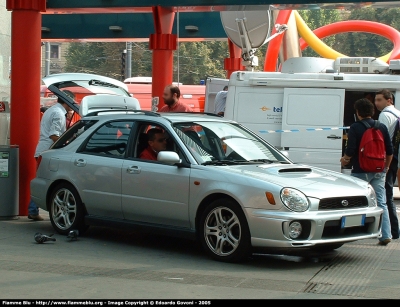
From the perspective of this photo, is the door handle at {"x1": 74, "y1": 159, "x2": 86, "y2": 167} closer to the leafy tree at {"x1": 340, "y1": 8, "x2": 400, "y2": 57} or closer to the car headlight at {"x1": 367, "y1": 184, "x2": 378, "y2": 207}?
the car headlight at {"x1": 367, "y1": 184, "x2": 378, "y2": 207}

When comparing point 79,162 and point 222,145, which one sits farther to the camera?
point 79,162

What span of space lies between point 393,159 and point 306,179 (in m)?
2.31

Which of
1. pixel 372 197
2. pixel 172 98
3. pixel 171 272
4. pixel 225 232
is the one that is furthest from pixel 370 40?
pixel 171 272

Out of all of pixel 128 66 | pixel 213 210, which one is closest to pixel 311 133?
pixel 213 210

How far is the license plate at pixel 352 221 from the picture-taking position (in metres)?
8.44

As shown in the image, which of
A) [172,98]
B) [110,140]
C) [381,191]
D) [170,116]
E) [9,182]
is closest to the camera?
[170,116]

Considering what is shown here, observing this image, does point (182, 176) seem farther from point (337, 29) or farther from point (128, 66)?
point (128, 66)

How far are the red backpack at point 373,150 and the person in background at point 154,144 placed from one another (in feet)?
8.06

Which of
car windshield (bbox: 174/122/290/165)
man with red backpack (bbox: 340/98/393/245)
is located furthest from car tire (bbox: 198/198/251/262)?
man with red backpack (bbox: 340/98/393/245)

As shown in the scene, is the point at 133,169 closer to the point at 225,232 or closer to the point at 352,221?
the point at 225,232

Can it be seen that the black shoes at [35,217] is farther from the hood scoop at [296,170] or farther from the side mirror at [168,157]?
the hood scoop at [296,170]

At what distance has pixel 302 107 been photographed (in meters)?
14.5

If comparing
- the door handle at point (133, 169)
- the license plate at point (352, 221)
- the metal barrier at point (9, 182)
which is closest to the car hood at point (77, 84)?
the metal barrier at point (9, 182)

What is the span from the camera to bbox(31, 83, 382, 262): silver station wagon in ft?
27.1
